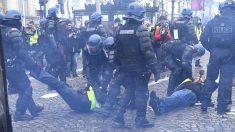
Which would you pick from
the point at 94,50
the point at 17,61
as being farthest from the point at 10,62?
the point at 94,50

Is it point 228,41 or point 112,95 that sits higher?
point 228,41

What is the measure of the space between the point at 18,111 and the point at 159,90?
352 cm

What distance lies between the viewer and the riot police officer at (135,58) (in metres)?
5.23

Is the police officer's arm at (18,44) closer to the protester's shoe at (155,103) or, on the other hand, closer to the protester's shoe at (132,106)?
the protester's shoe at (132,106)

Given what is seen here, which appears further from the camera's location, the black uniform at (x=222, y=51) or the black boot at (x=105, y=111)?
the black boot at (x=105, y=111)

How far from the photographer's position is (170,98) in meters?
6.50

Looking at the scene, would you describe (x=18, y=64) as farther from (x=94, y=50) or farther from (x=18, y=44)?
(x=94, y=50)

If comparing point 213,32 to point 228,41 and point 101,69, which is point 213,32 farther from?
A: point 101,69

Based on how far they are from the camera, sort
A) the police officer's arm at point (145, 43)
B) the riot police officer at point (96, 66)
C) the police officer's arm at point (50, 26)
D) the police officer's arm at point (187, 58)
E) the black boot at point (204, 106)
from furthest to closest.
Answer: the police officer's arm at point (50, 26), the police officer's arm at point (187, 58), the riot police officer at point (96, 66), the black boot at point (204, 106), the police officer's arm at point (145, 43)

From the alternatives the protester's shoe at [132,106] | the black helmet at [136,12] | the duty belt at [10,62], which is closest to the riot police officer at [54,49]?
the duty belt at [10,62]

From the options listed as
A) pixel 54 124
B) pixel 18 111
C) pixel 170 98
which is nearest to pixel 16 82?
pixel 18 111

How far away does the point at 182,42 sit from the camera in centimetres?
758

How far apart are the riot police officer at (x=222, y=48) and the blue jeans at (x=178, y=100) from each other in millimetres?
444

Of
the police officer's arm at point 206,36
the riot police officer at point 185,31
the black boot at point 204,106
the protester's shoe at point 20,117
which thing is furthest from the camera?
the riot police officer at point 185,31
